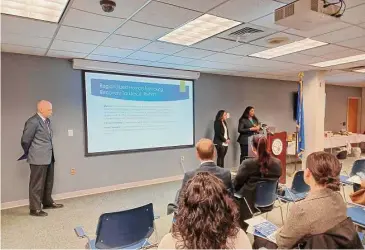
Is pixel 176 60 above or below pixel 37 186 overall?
above

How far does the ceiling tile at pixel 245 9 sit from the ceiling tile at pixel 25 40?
2.26 meters

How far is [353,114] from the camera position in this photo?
33.0ft

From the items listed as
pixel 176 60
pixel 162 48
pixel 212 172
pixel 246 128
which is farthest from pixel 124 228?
pixel 246 128

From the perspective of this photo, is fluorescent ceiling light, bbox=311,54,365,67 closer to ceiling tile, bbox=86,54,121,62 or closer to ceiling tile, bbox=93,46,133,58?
ceiling tile, bbox=93,46,133,58

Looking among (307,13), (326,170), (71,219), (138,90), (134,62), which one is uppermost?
(134,62)

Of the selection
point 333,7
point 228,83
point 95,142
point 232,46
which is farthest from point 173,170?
point 333,7

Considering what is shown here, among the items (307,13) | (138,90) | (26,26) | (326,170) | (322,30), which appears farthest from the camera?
(138,90)

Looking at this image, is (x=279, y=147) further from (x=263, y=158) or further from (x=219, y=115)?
(x=263, y=158)

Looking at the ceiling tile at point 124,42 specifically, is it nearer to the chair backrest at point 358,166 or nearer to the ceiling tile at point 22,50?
the ceiling tile at point 22,50

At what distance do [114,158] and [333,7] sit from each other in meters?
4.10

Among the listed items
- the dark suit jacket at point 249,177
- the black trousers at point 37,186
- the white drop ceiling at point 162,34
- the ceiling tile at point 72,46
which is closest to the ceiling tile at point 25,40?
the white drop ceiling at point 162,34

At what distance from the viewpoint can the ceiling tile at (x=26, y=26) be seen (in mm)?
2670

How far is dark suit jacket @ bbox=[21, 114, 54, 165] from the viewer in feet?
12.0

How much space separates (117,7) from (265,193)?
2.36 m
